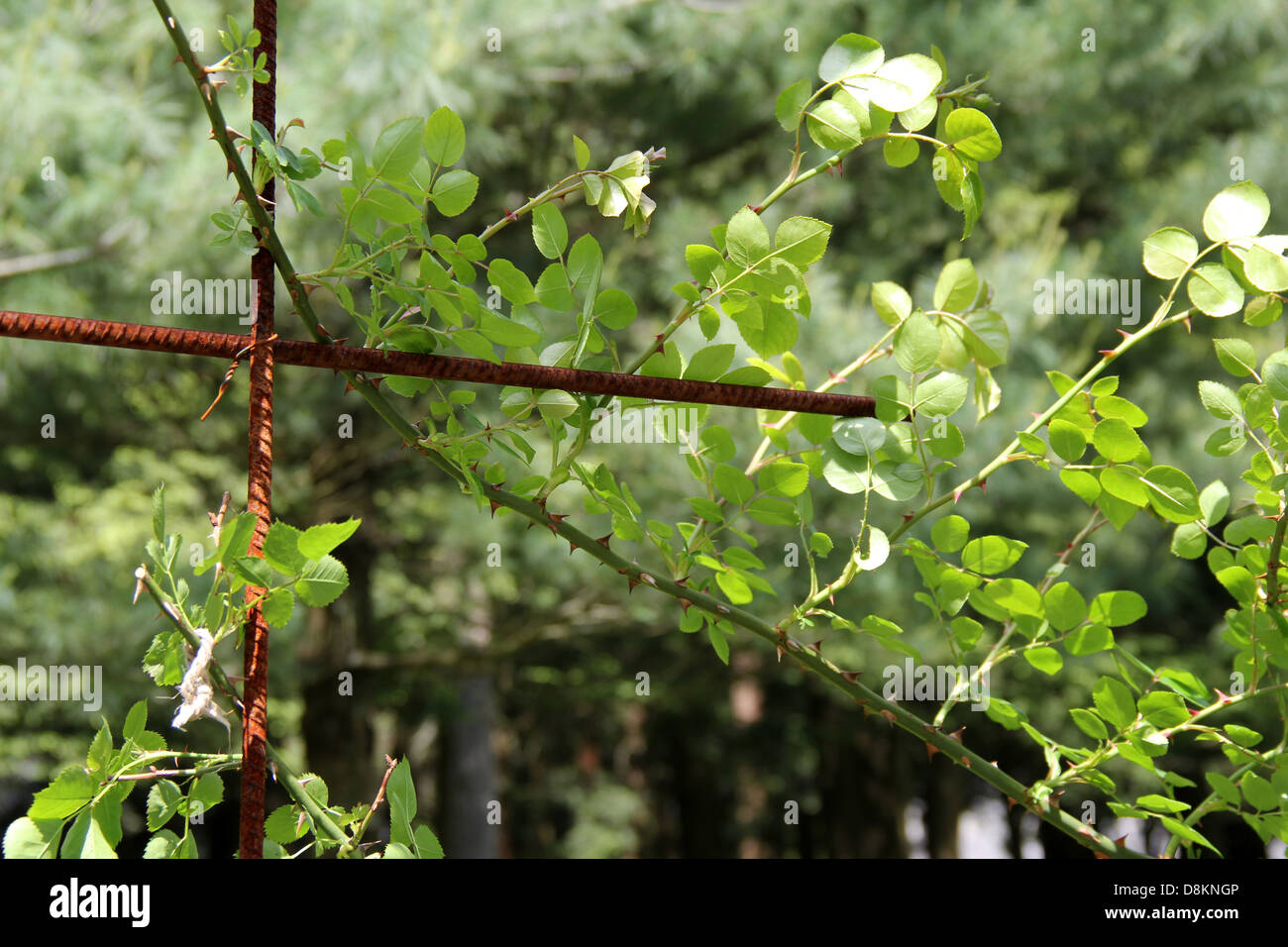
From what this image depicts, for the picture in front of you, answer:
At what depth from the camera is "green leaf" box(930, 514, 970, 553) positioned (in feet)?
1.53

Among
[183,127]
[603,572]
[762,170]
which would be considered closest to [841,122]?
[183,127]

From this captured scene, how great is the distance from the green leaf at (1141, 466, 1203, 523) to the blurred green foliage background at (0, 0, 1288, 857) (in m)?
2.02

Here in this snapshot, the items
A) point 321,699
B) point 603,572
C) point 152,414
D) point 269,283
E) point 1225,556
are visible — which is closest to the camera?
point 269,283

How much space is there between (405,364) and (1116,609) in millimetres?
349

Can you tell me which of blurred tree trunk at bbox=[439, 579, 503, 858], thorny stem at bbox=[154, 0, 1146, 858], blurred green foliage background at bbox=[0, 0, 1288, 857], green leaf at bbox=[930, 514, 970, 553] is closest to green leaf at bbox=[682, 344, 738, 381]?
thorny stem at bbox=[154, 0, 1146, 858]

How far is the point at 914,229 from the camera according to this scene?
3.88 meters

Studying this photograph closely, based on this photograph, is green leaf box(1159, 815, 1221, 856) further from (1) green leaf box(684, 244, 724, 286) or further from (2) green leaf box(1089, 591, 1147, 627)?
(1) green leaf box(684, 244, 724, 286)

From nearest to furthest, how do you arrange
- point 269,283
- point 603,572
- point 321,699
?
point 269,283
point 603,572
point 321,699

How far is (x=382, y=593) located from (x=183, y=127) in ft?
10.3

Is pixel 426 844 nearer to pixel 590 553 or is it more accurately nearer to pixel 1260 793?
pixel 590 553

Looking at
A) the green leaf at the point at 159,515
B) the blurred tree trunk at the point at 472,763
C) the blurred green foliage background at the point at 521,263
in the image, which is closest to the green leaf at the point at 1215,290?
the green leaf at the point at 159,515

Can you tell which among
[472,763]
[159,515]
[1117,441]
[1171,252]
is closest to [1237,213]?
[1171,252]

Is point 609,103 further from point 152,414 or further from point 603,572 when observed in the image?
point 152,414

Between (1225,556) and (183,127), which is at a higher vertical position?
(183,127)
